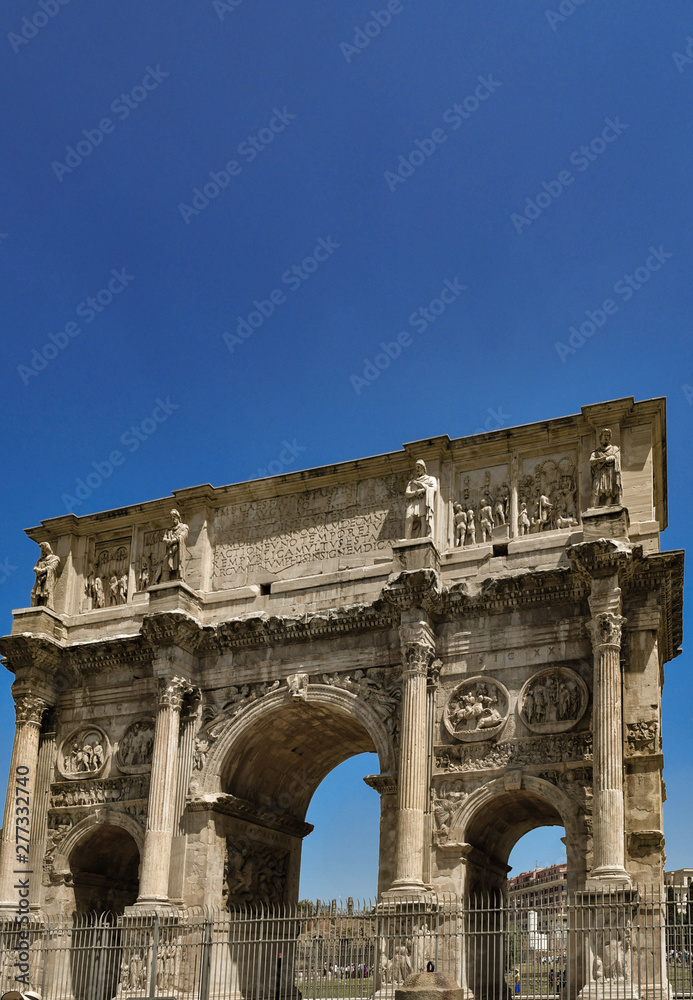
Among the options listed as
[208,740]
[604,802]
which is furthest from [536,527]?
[208,740]

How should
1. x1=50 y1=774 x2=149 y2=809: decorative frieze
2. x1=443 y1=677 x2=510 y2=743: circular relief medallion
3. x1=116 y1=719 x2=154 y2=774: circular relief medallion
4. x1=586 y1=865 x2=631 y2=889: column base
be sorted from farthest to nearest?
x1=116 y1=719 x2=154 y2=774: circular relief medallion, x1=50 y1=774 x2=149 y2=809: decorative frieze, x1=443 y1=677 x2=510 y2=743: circular relief medallion, x1=586 y1=865 x2=631 y2=889: column base

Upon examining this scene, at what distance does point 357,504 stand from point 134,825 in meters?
7.83

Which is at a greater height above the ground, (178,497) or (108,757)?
(178,497)

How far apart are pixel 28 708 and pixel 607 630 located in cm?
1233

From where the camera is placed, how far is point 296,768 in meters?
23.6

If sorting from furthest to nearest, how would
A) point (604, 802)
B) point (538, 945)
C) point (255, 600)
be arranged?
point (255, 600), point (604, 802), point (538, 945)

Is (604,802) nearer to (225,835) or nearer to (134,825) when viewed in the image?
(225,835)

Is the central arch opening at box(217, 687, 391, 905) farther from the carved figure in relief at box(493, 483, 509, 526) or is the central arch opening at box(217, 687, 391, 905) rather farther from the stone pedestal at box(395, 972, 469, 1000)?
the stone pedestal at box(395, 972, 469, 1000)

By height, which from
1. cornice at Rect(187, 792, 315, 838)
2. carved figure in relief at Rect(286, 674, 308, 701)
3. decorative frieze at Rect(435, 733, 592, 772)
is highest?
carved figure in relief at Rect(286, 674, 308, 701)

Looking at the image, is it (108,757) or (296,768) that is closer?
(108,757)

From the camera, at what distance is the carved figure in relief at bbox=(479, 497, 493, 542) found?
2059cm

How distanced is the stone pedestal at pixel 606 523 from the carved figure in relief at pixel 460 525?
278 cm

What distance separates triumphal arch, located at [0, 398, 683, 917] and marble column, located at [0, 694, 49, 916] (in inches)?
1.9

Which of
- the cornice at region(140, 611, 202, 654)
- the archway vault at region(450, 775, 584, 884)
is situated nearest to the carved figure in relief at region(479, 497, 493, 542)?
the archway vault at region(450, 775, 584, 884)
